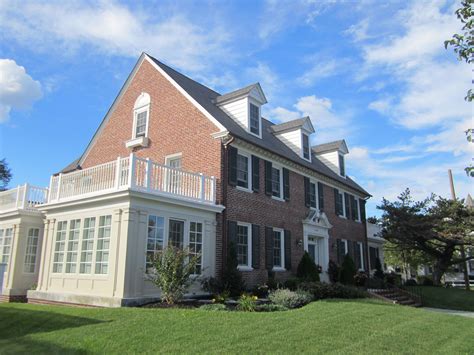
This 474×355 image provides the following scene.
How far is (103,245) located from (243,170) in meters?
6.35

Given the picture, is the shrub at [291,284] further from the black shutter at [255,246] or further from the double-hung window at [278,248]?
the double-hung window at [278,248]

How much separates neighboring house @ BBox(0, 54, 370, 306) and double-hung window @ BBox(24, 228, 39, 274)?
739 mm

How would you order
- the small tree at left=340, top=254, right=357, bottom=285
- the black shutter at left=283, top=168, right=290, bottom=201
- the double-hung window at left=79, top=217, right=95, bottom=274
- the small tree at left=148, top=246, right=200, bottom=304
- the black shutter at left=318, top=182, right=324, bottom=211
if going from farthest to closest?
the black shutter at left=318, top=182, right=324, bottom=211 → the small tree at left=340, top=254, right=357, bottom=285 → the black shutter at left=283, top=168, right=290, bottom=201 → the double-hung window at left=79, top=217, right=95, bottom=274 → the small tree at left=148, top=246, right=200, bottom=304

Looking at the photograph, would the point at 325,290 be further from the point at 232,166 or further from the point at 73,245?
the point at 73,245

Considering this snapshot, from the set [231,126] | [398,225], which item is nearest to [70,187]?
[231,126]

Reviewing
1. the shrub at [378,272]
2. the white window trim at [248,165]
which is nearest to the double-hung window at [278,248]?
the white window trim at [248,165]

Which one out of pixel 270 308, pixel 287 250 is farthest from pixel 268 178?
pixel 270 308

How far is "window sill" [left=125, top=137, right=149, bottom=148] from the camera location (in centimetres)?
1794

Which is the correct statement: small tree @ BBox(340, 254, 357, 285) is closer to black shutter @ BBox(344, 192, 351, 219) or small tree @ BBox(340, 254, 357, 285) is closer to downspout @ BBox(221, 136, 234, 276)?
black shutter @ BBox(344, 192, 351, 219)

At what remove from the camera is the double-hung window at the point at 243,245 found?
15656mm

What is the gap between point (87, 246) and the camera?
42.8ft

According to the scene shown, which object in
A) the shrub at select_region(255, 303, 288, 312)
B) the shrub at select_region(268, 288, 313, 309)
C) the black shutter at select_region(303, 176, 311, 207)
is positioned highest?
the black shutter at select_region(303, 176, 311, 207)

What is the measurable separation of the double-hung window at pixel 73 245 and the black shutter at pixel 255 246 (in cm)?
652

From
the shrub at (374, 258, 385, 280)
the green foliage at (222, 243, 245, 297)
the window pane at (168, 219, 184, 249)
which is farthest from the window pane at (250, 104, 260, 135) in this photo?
the shrub at (374, 258, 385, 280)
